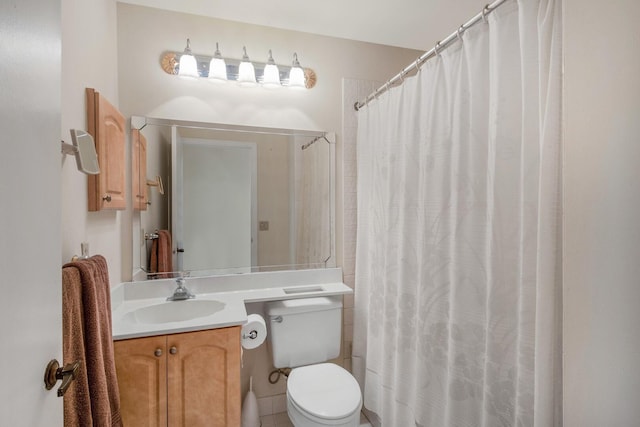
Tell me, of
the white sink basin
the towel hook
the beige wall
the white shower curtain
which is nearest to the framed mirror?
the towel hook

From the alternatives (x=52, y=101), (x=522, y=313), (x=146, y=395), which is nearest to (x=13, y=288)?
(x=52, y=101)

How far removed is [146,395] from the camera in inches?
55.1

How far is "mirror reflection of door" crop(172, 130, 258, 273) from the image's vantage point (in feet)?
6.21

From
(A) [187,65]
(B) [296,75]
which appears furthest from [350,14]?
(A) [187,65]

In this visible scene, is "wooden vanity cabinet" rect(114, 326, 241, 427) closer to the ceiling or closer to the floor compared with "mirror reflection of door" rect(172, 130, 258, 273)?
closer to the floor

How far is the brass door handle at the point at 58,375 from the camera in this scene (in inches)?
27.3

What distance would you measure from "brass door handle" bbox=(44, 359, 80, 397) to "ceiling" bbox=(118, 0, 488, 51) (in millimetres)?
1833

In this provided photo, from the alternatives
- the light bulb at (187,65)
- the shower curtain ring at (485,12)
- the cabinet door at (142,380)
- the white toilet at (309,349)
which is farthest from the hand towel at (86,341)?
the shower curtain ring at (485,12)

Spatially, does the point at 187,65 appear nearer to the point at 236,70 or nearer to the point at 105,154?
the point at 236,70

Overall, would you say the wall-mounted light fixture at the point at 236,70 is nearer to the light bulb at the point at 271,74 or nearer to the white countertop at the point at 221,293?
the light bulb at the point at 271,74

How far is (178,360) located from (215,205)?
2.92ft

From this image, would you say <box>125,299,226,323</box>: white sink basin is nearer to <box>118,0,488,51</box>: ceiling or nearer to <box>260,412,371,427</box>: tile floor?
<box>260,412,371,427</box>: tile floor

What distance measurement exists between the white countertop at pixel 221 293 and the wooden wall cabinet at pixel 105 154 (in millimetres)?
534

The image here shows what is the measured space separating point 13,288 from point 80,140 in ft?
2.15
